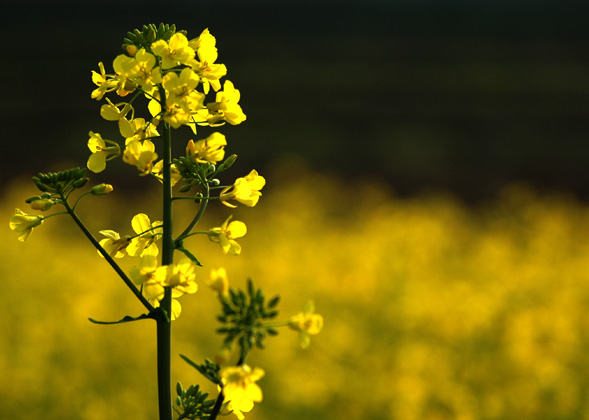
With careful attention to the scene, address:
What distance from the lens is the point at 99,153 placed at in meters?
0.65

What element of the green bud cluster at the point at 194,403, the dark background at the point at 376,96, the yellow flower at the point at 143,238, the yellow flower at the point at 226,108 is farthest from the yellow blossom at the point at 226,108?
the dark background at the point at 376,96

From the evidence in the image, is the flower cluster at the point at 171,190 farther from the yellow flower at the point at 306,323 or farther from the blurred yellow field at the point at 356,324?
the blurred yellow field at the point at 356,324

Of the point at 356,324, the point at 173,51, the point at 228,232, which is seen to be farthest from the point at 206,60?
the point at 356,324

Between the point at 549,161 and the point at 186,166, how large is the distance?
8206mm

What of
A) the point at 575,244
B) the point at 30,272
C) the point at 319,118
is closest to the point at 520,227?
the point at 575,244

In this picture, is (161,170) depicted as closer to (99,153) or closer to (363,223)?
(99,153)

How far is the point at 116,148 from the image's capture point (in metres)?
0.64

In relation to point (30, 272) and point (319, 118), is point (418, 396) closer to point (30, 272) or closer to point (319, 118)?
point (30, 272)

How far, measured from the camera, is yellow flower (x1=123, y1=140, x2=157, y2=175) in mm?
571

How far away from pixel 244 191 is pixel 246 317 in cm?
16

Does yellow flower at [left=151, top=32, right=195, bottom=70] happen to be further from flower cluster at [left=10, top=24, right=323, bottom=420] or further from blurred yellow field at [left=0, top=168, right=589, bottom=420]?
blurred yellow field at [left=0, top=168, right=589, bottom=420]

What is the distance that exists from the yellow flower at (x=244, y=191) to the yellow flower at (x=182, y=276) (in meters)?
0.09

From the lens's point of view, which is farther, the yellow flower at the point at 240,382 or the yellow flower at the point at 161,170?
the yellow flower at the point at 161,170

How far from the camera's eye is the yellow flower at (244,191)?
2.00 feet
